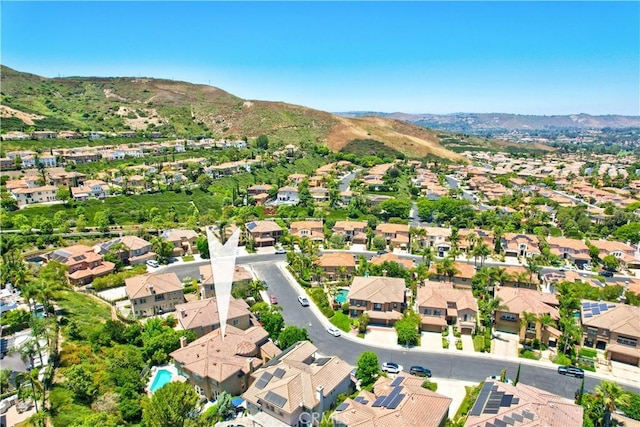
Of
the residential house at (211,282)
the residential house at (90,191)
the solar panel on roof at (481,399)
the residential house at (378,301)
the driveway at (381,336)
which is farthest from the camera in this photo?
the residential house at (90,191)

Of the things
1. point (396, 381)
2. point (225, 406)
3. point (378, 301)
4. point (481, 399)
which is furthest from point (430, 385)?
point (225, 406)

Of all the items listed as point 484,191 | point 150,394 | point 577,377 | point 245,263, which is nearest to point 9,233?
point 245,263

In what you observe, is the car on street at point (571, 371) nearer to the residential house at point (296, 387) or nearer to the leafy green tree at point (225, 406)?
the residential house at point (296, 387)

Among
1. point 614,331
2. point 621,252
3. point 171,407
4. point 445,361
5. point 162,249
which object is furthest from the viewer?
point 621,252

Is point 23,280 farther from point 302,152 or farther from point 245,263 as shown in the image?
point 302,152

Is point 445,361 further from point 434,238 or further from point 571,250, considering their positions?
point 571,250

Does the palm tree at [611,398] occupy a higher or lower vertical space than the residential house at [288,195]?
lower

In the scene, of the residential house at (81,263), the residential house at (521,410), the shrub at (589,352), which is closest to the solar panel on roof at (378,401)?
the residential house at (521,410)
